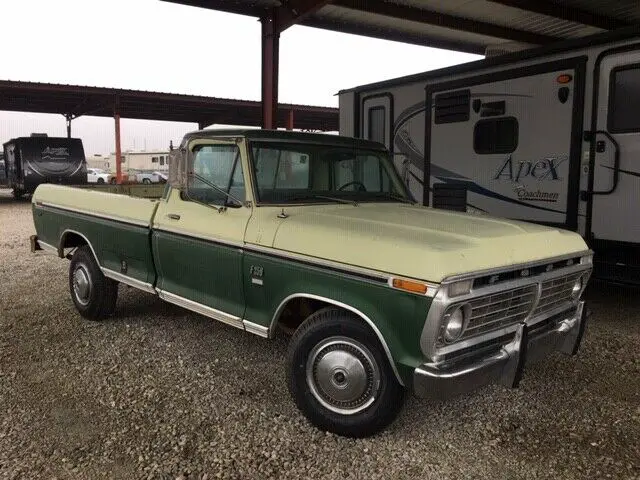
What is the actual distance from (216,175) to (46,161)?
19055 millimetres

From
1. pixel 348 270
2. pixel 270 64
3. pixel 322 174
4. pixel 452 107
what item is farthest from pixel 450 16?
pixel 348 270

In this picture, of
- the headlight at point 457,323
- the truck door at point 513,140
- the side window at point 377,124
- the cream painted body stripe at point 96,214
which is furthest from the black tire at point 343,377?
the side window at point 377,124

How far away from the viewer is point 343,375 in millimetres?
3131

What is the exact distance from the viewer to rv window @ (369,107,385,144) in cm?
793

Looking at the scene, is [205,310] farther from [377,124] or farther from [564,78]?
[377,124]

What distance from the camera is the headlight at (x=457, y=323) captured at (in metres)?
2.77

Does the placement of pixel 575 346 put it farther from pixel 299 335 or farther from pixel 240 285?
pixel 240 285

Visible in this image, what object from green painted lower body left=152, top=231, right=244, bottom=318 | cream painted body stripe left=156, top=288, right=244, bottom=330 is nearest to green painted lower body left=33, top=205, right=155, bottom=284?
green painted lower body left=152, top=231, right=244, bottom=318

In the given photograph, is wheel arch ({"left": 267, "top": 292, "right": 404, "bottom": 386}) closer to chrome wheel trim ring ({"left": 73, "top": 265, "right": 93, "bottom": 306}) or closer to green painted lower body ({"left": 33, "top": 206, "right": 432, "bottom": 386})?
green painted lower body ({"left": 33, "top": 206, "right": 432, "bottom": 386})

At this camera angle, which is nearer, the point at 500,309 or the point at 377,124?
the point at 500,309

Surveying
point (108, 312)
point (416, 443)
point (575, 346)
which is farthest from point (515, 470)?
point (108, 312)

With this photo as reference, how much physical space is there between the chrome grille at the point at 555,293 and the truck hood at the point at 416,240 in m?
0.17

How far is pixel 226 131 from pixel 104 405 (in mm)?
2053

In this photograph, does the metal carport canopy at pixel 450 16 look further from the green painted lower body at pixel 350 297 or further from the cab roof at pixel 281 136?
the green painted lower body at pixel 350 297
